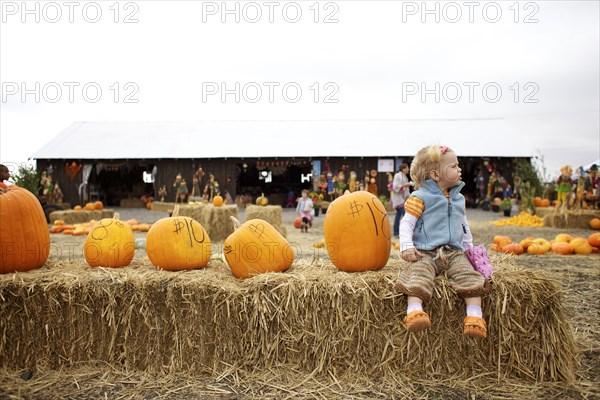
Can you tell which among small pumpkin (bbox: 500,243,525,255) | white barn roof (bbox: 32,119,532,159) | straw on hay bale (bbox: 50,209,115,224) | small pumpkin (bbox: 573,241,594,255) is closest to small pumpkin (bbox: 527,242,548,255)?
small pumpkin (bbox: 500,243,525,255)

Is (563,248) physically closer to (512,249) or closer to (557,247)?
(557,247)

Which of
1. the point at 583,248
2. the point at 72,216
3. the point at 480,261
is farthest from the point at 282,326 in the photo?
the point at 72,216

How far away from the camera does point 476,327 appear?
2.72 metres

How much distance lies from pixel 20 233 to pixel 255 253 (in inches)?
69.2

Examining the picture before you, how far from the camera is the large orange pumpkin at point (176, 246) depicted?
3.53m

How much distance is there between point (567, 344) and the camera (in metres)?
2.92

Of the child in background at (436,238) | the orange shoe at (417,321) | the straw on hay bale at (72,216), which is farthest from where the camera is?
the straw on hay bale at (72,216)

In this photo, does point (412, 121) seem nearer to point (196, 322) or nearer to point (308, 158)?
point (308, 158)

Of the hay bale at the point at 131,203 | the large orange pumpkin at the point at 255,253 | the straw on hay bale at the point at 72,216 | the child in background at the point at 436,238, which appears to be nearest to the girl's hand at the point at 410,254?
the child in background at the point at 436,238

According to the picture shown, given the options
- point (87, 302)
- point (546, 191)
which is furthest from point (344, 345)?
point (546, 191)

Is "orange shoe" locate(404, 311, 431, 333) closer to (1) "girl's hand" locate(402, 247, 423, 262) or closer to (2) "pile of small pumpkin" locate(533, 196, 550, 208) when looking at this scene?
(1) "girl's hand" locate(402, 247, 423, 262)

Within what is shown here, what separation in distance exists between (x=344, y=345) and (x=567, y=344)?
1356 millimetres

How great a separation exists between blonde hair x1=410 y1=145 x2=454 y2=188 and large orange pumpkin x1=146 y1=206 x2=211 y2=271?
5.47 feet

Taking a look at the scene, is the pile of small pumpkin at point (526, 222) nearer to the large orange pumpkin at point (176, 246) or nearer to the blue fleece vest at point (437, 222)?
the blue fleece vest at point (437, 222)
